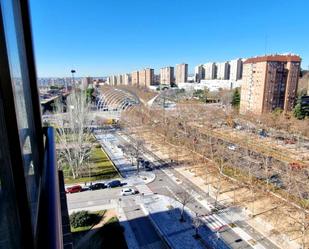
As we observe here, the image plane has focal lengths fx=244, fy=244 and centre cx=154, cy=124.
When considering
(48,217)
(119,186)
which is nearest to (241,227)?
(119,186)

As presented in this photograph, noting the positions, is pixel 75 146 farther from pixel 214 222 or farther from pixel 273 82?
pixel 273 82

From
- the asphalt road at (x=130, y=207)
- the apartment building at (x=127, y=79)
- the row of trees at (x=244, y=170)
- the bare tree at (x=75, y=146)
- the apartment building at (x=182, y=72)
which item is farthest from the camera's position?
the apartment building at (x=127, y=79)

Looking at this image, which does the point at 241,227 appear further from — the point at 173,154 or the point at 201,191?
the point at 173,154

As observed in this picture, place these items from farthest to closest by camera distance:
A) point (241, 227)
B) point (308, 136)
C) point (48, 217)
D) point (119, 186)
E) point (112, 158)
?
point (308, 136)
point (112, 158)
point (119, 186)
point (241, 227)
point (48, 217)

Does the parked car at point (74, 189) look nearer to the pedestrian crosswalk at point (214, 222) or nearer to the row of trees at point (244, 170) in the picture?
the pedestrian crosswalk at point (214, 222)

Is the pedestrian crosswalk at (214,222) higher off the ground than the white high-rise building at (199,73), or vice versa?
the white high-rise building at (199,73)

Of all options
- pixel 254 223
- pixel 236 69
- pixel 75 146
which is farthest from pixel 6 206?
pixel 236 69

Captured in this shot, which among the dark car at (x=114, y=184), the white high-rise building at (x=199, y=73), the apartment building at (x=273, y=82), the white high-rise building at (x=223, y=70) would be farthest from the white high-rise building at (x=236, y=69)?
the dark car at (x=114, y=184)
